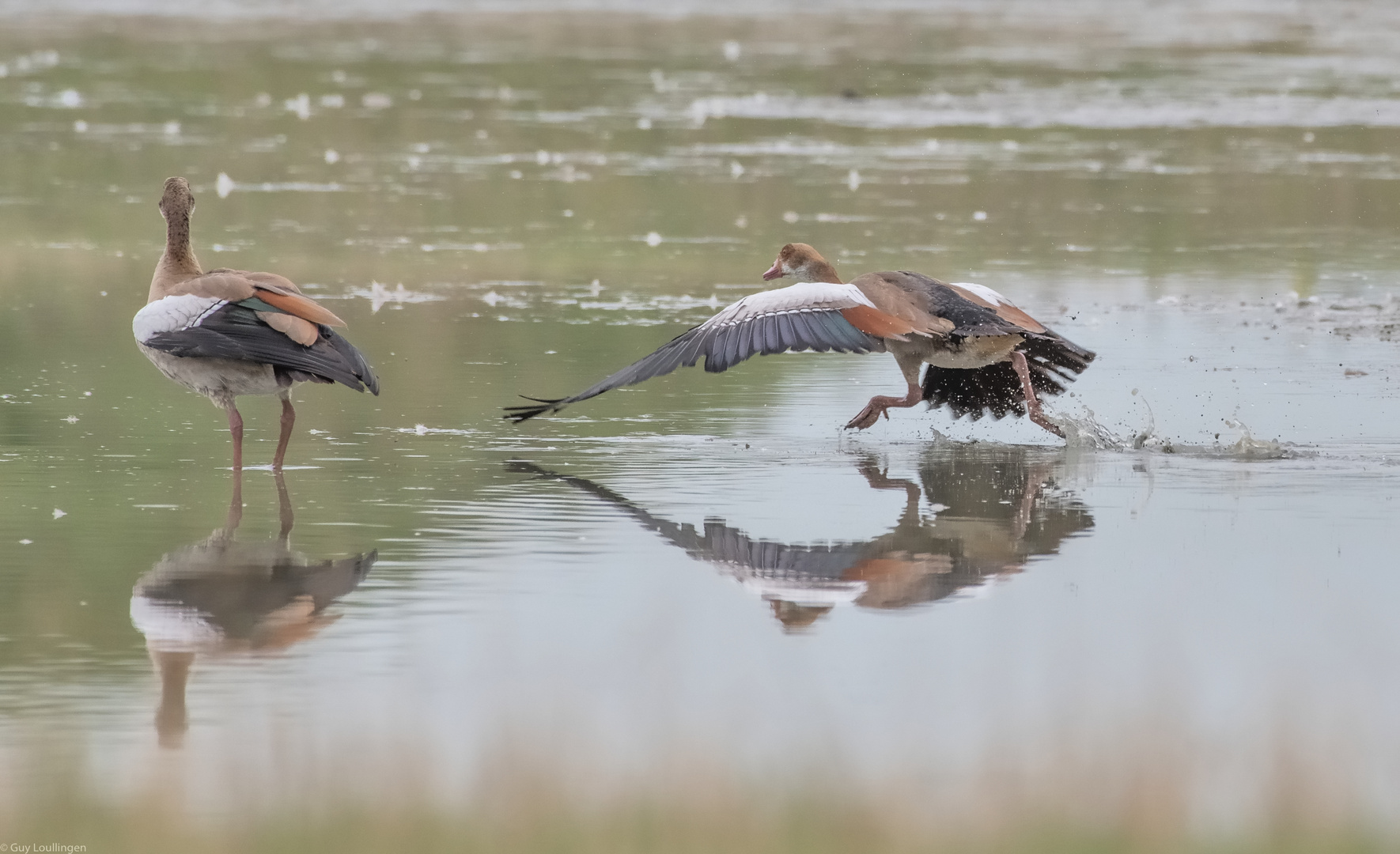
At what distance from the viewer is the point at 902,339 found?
10219mm

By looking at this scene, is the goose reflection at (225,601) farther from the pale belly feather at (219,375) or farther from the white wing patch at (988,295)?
the white wing patch at (988,295)

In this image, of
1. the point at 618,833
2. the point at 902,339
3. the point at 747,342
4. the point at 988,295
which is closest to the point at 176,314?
the point at 747,342

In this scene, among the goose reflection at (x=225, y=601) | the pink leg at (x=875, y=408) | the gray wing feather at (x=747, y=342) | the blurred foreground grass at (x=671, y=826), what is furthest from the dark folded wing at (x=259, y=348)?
the blurred foreground grass at (x=671, y=826)

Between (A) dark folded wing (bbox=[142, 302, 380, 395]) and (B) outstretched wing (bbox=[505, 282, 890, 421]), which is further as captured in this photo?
(B) outstretched wing (bbox=[505, 282, 890, 421])

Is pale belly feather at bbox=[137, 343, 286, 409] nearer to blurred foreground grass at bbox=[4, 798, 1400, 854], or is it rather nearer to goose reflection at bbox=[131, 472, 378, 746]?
goose reflection at bbox=[131, 472, 378, 746]

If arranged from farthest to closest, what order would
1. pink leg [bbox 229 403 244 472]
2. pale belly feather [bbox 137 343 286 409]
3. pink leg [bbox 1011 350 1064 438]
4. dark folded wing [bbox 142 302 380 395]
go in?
1. pink leg [bbox 1011 350 1064 438]
2. pink leg [bbox 229 403 244 472]
3. pale belly feather [bbox 137 343 286 409]
4. dark folded wing [bbox 142 302 380 395]

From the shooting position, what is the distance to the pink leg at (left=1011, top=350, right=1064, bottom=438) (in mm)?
10609

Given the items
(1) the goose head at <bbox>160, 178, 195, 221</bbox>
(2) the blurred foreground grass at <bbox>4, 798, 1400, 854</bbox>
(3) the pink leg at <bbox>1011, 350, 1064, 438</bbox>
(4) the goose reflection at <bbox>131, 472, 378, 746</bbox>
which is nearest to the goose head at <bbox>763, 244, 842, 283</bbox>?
(3) the pink leg at <bbox>1011, 350, 1064, 438</bbox>

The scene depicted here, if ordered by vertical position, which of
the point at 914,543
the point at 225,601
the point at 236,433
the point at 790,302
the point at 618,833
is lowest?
the point at 618,833

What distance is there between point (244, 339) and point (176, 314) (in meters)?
0.39

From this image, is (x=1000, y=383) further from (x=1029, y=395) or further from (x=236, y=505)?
(x=236, y=505)

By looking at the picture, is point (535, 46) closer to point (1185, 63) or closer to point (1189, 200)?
point (1185, 63)

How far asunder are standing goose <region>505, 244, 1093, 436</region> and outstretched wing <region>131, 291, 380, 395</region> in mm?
1022

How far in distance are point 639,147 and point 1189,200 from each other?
6.50 metres
